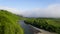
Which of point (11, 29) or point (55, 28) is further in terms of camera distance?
point (55, 28)

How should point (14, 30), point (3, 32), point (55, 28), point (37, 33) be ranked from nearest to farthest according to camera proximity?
point (3, 32)
point (14, 30)
point (37, 33)
point (55, 28)

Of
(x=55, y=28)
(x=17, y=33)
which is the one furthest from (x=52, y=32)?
(x=17, y=33)

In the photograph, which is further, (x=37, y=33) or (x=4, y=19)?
(x=37, y=33)

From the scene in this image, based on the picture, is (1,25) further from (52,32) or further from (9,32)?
(52,32)

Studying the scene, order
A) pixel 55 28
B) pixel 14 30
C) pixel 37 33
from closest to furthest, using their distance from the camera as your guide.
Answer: pixel 14 30
pixel 37 33
pixel 55 28

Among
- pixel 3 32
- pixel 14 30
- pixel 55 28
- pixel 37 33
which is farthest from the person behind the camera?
pixel 55 28

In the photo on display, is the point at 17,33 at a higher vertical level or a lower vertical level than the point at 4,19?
lower

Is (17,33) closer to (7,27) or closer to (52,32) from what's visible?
(7,27)

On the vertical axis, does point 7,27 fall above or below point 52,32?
above

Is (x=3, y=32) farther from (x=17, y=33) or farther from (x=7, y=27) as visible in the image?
(x=17, y=33)
